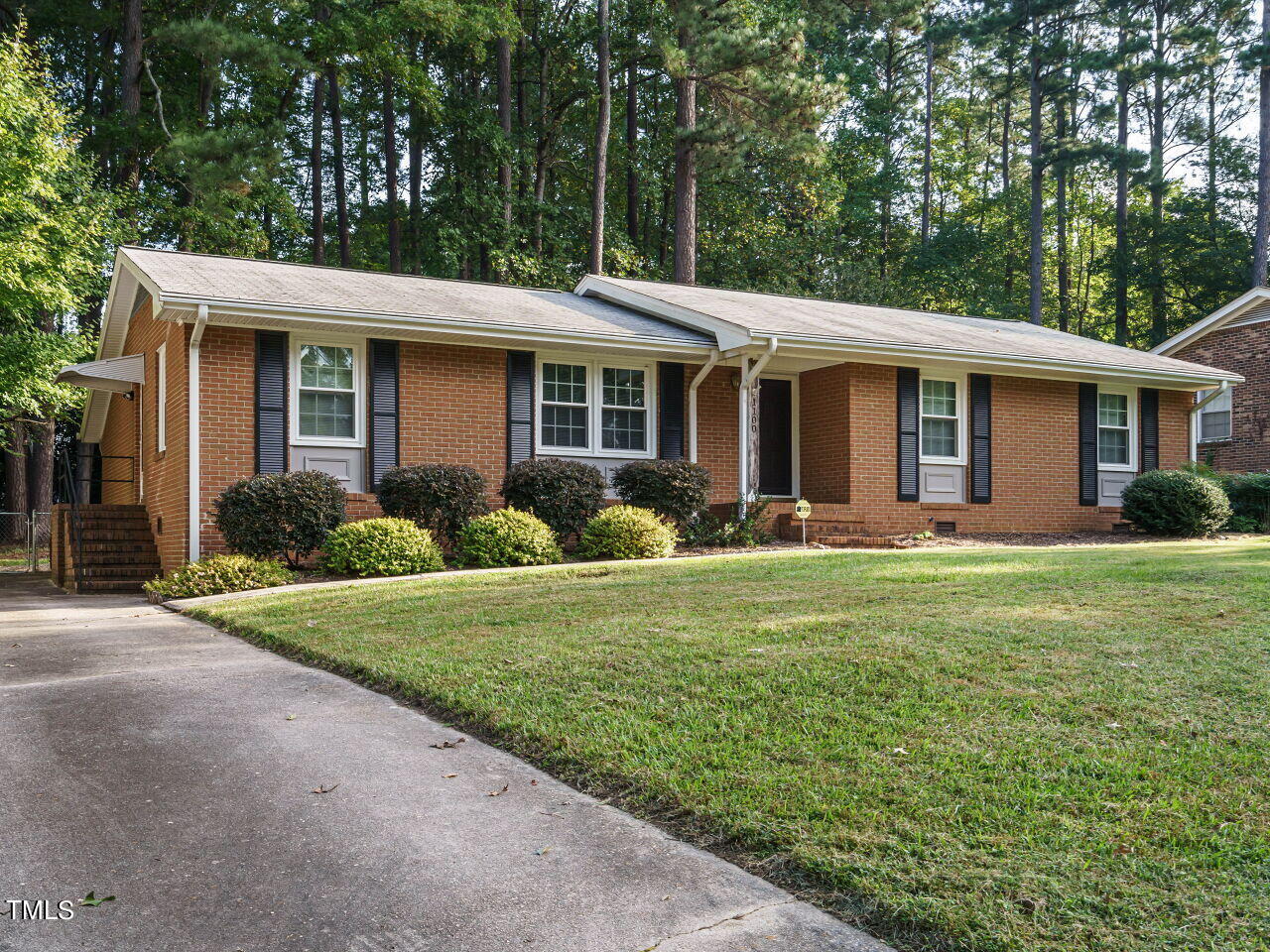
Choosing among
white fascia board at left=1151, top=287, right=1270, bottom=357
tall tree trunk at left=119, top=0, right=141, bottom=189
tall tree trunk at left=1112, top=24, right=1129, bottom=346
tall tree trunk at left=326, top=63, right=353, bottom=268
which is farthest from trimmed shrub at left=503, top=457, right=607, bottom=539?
tall tree trunk at left=1112, top=24, right=1129, bottom=346

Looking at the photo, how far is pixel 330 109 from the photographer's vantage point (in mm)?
30125

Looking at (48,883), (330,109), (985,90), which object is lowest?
(48,883)

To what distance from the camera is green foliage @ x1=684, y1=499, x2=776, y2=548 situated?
13938 mm

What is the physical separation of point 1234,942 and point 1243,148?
4134 centimetres

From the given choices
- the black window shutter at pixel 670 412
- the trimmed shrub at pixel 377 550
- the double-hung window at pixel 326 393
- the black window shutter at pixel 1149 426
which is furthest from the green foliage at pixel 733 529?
the black window shutter at pixel 1149 426

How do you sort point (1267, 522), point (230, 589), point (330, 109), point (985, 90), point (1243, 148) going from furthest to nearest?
point (985, 90) → point (1243, 148) → point (330, 109) → point (1267, 522) → point (230, 589)

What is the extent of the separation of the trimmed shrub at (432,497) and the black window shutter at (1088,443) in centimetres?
1081

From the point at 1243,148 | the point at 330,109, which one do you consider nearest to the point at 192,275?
the point at 330,109

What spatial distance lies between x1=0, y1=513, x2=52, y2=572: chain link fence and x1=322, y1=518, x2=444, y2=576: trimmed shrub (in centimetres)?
1119

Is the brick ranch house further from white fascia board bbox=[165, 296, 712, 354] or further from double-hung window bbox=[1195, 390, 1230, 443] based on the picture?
double-hung window bbox=[1195, 390, 1230, 443]

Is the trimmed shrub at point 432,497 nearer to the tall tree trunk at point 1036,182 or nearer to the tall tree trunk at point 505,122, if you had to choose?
the tall tree trunk at point 505,122

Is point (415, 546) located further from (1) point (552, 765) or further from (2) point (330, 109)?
(2) point (330, 109)

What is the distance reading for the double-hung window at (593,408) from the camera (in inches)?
573

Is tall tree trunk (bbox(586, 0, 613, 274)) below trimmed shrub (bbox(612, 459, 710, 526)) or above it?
above
